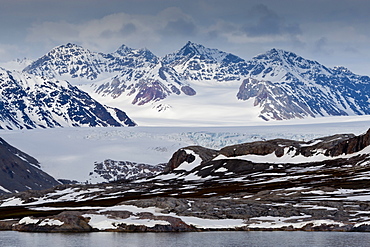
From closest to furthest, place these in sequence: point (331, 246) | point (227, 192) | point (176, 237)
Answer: point (331, 246) < point (176, 237) < point (227, 192)

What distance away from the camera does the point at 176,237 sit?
376ft

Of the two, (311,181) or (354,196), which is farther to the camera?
(311,181)

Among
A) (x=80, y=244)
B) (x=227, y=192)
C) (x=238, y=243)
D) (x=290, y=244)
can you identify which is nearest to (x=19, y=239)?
(x=80, y=244)

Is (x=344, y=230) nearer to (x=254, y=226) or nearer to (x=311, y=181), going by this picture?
(x=254, y=226)

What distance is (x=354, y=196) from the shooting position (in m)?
147

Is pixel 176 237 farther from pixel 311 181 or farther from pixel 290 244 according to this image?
pixel 311 181

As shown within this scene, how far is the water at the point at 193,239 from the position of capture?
10412 cm

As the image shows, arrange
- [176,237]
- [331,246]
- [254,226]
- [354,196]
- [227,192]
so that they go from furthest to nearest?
[227,192]
[354,196]
[254,226]
[176,237]
[331,246]

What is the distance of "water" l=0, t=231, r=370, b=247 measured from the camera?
342 ft

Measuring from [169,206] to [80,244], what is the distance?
29.4 m

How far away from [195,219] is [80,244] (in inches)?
1010

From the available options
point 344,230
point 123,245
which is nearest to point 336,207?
point 344,230

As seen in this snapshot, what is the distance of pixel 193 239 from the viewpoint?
111500 mm

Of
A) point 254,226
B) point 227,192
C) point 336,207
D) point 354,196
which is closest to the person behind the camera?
point 254,226
